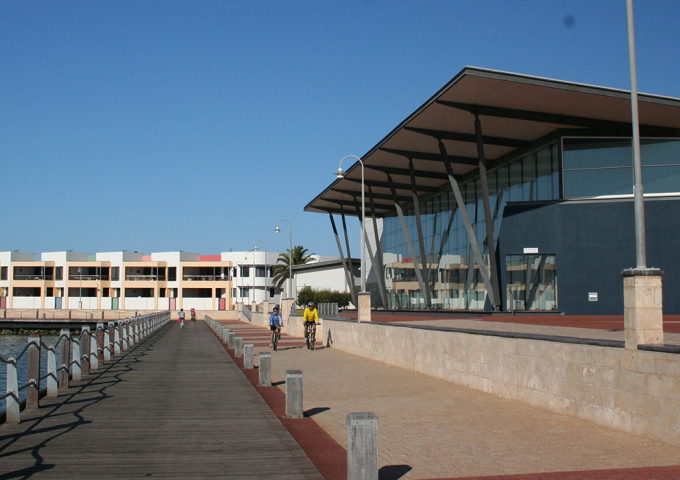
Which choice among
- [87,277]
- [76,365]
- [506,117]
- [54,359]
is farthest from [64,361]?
[87,277]

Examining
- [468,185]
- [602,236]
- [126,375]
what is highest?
[468,185]

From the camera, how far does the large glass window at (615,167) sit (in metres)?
30.6

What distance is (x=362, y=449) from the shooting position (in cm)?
635

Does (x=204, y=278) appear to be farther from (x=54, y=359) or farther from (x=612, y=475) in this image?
(x=612, y=475)

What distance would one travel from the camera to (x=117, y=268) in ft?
337

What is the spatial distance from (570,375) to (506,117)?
72.9 ft

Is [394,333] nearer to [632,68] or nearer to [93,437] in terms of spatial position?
[632,68]

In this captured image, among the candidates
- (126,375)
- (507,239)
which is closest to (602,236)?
(507,239)

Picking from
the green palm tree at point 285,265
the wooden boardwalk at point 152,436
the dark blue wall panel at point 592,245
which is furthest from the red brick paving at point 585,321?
the green palm tree at point 285,265

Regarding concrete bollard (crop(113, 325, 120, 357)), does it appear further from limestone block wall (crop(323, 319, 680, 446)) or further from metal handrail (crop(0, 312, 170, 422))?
limestone block wall (crop(323, 319, 680, 446))

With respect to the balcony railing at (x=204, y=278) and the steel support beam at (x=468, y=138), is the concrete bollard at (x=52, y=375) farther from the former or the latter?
the balcony railing at (x=204, y=278)

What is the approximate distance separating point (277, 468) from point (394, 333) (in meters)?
13.3

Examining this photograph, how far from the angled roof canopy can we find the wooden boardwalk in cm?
1852

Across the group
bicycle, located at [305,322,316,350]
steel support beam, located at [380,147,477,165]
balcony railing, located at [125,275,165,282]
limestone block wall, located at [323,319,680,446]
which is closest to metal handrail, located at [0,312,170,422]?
bicycle, located at [305,322,316,350]
